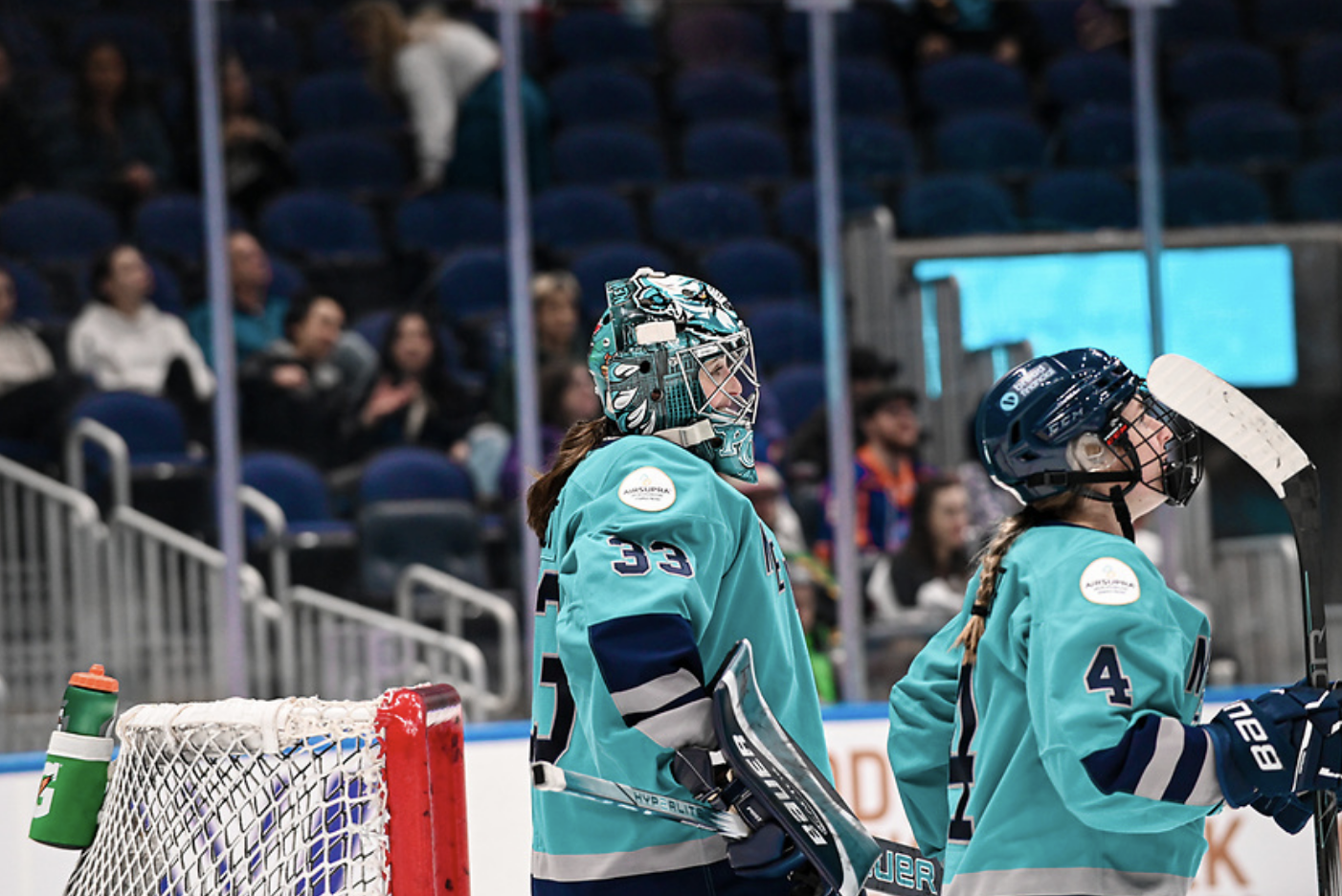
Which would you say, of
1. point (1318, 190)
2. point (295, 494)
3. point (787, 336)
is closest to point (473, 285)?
point (295, 494)

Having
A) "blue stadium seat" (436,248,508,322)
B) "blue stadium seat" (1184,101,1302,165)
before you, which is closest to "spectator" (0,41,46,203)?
"blue stadium seat" (436,248,508,322)

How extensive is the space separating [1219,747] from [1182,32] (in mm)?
3290

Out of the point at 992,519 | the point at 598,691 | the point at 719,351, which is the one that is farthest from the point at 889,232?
the point at 598,691

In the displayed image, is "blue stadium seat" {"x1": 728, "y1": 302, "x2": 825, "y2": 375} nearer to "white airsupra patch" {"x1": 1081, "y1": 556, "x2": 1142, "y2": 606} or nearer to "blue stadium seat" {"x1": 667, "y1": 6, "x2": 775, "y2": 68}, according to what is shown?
"blue stadium seat" {"x1": 667, "y1": 6, "x2": 775, "y2": 68}

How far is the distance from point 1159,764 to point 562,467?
703mm

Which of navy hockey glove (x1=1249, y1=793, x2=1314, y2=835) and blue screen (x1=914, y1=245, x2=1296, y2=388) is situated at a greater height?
blue screen (x1=914, y1=245, x2=1296, y2=388)

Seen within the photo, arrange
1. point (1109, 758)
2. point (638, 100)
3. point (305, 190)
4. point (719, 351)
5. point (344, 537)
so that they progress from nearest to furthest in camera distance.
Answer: point (1109, 758) → point (719, 351) → point (344, 537) → point (305, 190) → point (638, 100)

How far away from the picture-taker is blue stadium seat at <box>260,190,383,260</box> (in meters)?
4.29

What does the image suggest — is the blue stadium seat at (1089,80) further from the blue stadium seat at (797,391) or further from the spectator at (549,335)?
the spectator at (549,335)

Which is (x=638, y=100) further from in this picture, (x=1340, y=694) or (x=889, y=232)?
(x=1340, y=694)

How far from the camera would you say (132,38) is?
4270mm

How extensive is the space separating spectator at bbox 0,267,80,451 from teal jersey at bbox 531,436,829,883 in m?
2.45

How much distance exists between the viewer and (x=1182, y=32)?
14.6ft

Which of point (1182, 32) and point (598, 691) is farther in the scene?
point (1182, 32)
